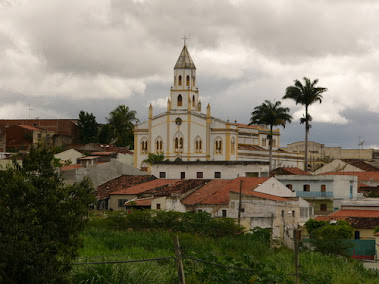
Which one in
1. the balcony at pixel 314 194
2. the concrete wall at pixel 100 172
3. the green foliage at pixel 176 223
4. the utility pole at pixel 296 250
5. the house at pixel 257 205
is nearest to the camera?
the utility pole at pixel 296 250

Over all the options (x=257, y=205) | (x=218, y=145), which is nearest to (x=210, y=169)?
(x=257, y=205)

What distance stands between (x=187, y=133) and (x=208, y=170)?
93.8 ft

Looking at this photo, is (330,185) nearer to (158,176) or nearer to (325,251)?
(158,176)

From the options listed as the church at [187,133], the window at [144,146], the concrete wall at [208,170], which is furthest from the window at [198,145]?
A: the concrete wall at [208,170]

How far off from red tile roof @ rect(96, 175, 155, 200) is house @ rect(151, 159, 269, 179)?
12.0ft

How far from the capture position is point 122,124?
353 feet

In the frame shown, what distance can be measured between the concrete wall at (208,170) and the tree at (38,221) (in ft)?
137

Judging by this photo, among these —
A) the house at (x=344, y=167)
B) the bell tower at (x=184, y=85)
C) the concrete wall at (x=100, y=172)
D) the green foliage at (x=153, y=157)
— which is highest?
the bell tower at (x=184, y=85)

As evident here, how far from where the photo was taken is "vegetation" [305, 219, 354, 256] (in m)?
34.3

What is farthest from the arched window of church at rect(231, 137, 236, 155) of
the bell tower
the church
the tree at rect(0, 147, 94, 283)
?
the tree at rect(0, 147, 94, 283)

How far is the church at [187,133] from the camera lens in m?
88.8

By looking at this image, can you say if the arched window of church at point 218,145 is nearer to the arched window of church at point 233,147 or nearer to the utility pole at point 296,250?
the arched window of church at point 233,147

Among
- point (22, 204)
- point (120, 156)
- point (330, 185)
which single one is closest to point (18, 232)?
point (22, 204)

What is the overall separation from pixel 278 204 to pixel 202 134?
156ft
